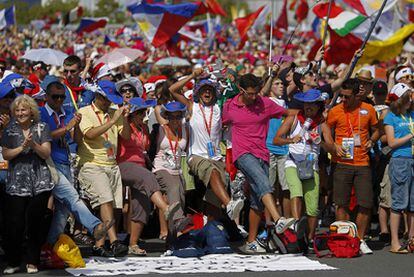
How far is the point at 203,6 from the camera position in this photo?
20.5m

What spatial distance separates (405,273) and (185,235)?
8.38ft

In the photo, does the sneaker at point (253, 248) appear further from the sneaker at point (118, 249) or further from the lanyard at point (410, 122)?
the lanyard at point (410, 122)

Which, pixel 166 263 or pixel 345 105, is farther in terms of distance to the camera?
pixel 345 105

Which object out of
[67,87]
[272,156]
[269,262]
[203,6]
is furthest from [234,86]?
[203,6]

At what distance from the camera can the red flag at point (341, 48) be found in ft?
59.1

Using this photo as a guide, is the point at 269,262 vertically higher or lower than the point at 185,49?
lower

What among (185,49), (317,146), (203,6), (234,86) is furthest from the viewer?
(185,49)

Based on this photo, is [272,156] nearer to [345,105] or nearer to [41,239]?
[345,105]

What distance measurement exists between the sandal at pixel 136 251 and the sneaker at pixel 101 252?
0.37 m

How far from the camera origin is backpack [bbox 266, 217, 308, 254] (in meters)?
11.8

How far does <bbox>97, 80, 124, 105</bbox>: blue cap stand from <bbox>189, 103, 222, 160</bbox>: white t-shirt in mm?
1038

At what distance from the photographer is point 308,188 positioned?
12.4 m

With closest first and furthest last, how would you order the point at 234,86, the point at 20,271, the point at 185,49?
the point at 20,271 → the point at 234,86 → the point at 185,49

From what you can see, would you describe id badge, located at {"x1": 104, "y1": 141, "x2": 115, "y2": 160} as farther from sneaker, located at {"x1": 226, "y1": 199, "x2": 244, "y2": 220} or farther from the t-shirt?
the t-shirt
